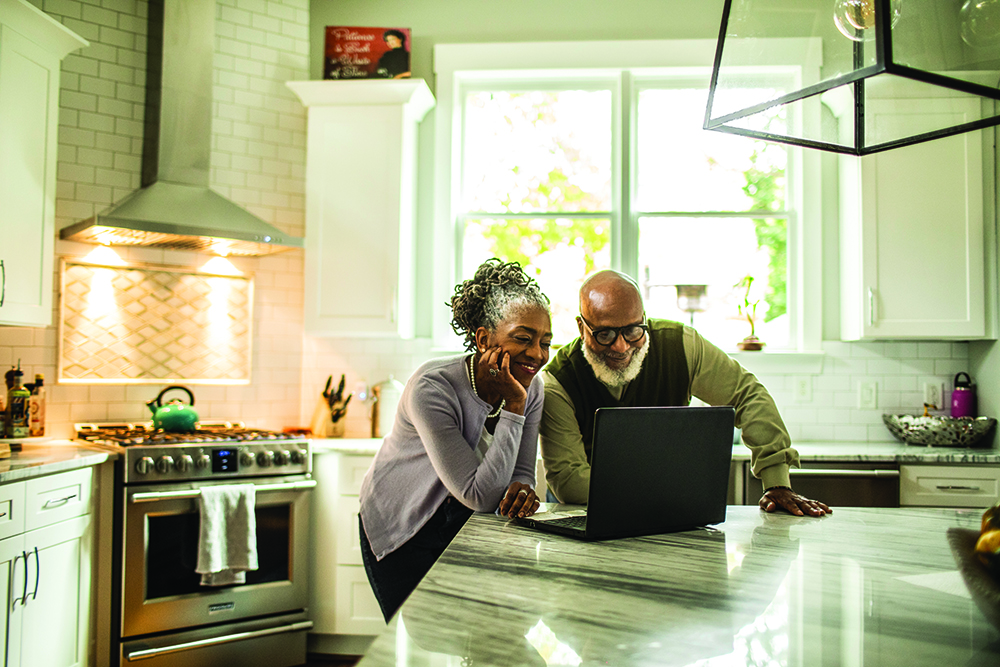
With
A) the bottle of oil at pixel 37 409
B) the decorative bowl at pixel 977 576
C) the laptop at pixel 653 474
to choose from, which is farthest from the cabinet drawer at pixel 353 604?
the decorative bowl at pixel 977 576

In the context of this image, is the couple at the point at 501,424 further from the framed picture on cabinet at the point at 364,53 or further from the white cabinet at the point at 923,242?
the framed picture on cabinet at the point at 364,53

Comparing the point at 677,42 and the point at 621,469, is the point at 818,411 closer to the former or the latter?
the point at 677,42

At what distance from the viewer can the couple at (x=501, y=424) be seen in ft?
5.63

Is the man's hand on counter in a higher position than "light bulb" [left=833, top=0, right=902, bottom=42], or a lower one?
lower

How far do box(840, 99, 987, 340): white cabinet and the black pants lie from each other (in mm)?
2539

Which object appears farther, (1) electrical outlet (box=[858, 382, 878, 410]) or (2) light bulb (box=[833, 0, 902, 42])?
(1) electrical outlet (box=[858, 382, 878, 410])

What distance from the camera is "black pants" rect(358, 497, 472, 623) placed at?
1.81m

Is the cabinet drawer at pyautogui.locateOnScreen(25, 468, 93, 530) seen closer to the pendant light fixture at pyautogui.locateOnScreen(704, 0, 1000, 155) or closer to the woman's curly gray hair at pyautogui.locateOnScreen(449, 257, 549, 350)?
the woman's curly gray hair at pyautogui.locateOnScreen(449, 257, 549, 350)

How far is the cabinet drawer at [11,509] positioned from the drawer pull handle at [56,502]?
118 millimetres

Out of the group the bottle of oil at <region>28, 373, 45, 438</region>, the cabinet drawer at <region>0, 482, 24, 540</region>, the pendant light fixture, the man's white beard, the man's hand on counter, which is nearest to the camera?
the pendant light fixture

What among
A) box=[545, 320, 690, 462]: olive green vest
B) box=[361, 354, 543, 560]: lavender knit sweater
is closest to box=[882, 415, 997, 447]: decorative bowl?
box=[545, 320, 690, 462]: olive green vest

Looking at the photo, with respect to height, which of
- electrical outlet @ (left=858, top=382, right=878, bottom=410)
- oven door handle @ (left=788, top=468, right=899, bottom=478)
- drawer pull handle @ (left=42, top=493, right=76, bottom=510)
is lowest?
drawer pull handle @ (left=42, top=493, right=76, bottom=510)

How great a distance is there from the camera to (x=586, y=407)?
2.10m

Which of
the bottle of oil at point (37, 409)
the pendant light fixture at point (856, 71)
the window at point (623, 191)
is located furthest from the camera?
the window at point (623, 191)
